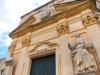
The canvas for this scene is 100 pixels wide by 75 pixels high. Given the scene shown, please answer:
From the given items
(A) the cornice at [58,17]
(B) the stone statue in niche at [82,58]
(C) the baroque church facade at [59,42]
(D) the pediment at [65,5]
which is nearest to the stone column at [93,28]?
(C) the baroque church facade at [59,42]

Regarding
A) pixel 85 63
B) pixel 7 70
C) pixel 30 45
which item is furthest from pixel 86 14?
pixel 7 70

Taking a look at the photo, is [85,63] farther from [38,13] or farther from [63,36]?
[38,13]

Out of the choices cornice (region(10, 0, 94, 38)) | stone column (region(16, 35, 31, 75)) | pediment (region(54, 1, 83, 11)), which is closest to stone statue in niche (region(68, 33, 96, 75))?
cornice (region(10, 0, 94, 38))

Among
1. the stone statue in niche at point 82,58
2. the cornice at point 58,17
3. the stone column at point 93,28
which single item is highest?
the cornice at point 58,17

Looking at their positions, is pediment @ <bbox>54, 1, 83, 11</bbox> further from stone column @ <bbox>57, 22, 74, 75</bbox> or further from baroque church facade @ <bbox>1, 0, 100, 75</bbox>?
stone column @ <bbox>57, 22, 74, 75</bbox>

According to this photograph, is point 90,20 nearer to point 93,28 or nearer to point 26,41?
point 93,28

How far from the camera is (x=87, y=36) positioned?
713 centimetres

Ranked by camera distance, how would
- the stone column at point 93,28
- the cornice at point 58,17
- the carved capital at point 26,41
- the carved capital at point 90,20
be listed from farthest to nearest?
the carved capital at point 26,41, the cornice at point 58,17, the carved capital at point 90,20, the stone column at point 93,28

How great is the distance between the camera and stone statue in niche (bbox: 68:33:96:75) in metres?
5.74

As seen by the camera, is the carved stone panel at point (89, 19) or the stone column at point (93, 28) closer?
the stone column at point (93, 28)

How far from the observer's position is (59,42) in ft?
25.7

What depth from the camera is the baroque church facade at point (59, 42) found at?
6348 mm

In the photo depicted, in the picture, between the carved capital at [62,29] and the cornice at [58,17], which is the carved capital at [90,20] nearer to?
the cornice at [58,17]

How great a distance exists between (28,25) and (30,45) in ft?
5.03
